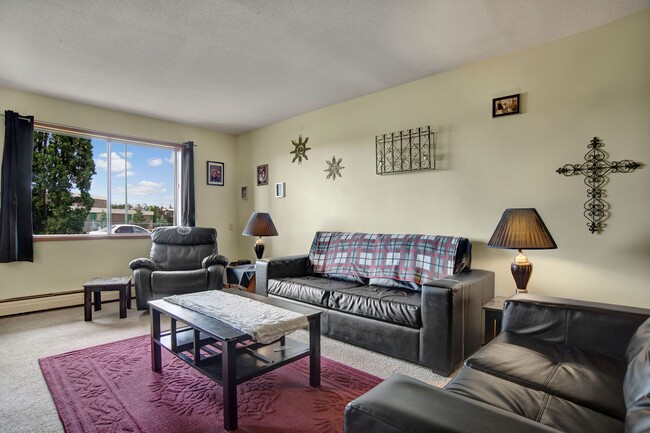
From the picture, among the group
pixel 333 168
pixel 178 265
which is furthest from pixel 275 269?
pixel 178 265

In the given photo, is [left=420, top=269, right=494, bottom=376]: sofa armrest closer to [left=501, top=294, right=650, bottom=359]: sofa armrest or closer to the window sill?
[left=501, top=294, right=650, bottom=359]: sofa armrest

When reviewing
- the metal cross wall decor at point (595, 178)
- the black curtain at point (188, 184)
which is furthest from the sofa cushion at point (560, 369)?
the black curtain at point (188, 184)

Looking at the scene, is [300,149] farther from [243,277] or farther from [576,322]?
[576,322]

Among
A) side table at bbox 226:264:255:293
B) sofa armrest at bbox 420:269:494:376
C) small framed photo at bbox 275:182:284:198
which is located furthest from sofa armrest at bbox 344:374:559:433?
small framed photo at bbox 275:182:284:198

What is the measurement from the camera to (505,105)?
9.43 feet

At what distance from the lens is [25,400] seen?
201 cm

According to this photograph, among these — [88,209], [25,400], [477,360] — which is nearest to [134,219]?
[88,209]

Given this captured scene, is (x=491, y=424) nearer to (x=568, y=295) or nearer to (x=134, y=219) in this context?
(x=568, y=295)

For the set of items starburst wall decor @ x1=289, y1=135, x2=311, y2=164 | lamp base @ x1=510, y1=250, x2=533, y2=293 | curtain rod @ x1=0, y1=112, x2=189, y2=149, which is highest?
curtain rod @ x1=0, y1=112, x2=189, y2=149

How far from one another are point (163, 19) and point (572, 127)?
120 inches

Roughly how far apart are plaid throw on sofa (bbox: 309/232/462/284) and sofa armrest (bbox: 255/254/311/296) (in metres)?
0.19

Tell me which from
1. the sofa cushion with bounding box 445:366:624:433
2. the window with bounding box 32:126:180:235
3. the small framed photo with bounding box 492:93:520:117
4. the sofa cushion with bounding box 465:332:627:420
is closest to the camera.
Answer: the sofa cushion with bounding box 445:366:624:433

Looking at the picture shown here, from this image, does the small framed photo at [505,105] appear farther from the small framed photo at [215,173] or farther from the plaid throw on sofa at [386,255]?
the small framed photo at [215,173]

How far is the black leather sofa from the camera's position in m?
0.84
